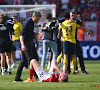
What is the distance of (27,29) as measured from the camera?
8.43 m

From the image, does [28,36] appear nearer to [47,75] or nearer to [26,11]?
[47,75]

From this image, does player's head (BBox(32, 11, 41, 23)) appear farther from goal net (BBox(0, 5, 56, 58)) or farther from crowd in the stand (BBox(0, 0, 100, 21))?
crowd in the stand (BBox(0, 0, 100, 21))

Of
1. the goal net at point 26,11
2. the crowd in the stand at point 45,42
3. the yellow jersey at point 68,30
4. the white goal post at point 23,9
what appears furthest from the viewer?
the goal net at point 26,11

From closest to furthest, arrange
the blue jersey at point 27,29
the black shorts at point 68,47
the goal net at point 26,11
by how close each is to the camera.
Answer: the blue jersey at point 27,29, the black shorts at point 68,47, the goal net at point 26,11

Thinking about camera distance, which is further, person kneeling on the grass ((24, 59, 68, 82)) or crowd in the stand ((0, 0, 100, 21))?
crowd in the stand ((0, 0, 100, 21))

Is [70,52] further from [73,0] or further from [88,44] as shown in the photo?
[73,0]

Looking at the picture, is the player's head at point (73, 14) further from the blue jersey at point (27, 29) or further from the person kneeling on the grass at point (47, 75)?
the person kneeling on the grass at point (47, 75)

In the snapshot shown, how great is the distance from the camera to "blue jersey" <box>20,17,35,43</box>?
836cm

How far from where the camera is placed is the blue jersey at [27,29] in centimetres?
836

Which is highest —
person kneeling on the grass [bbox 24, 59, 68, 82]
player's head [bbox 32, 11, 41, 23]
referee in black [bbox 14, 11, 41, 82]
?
player's head [bbox 32, 11, 41, 23]

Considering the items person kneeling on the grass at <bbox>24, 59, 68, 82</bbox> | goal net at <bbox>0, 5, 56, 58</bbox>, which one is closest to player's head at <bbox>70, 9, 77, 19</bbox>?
person kneeling on the grass at <bbox>24, 59, 68, 82</bbox>

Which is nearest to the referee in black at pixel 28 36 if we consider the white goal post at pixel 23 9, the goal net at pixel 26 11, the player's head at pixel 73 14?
the player's head at pixel 73 14

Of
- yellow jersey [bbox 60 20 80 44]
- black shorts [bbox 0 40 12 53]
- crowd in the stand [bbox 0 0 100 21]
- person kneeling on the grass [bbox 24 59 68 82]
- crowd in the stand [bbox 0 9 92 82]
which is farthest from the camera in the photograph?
crowd in the stand [bbox 0 0 100 21]

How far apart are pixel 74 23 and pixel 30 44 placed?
2113mm
